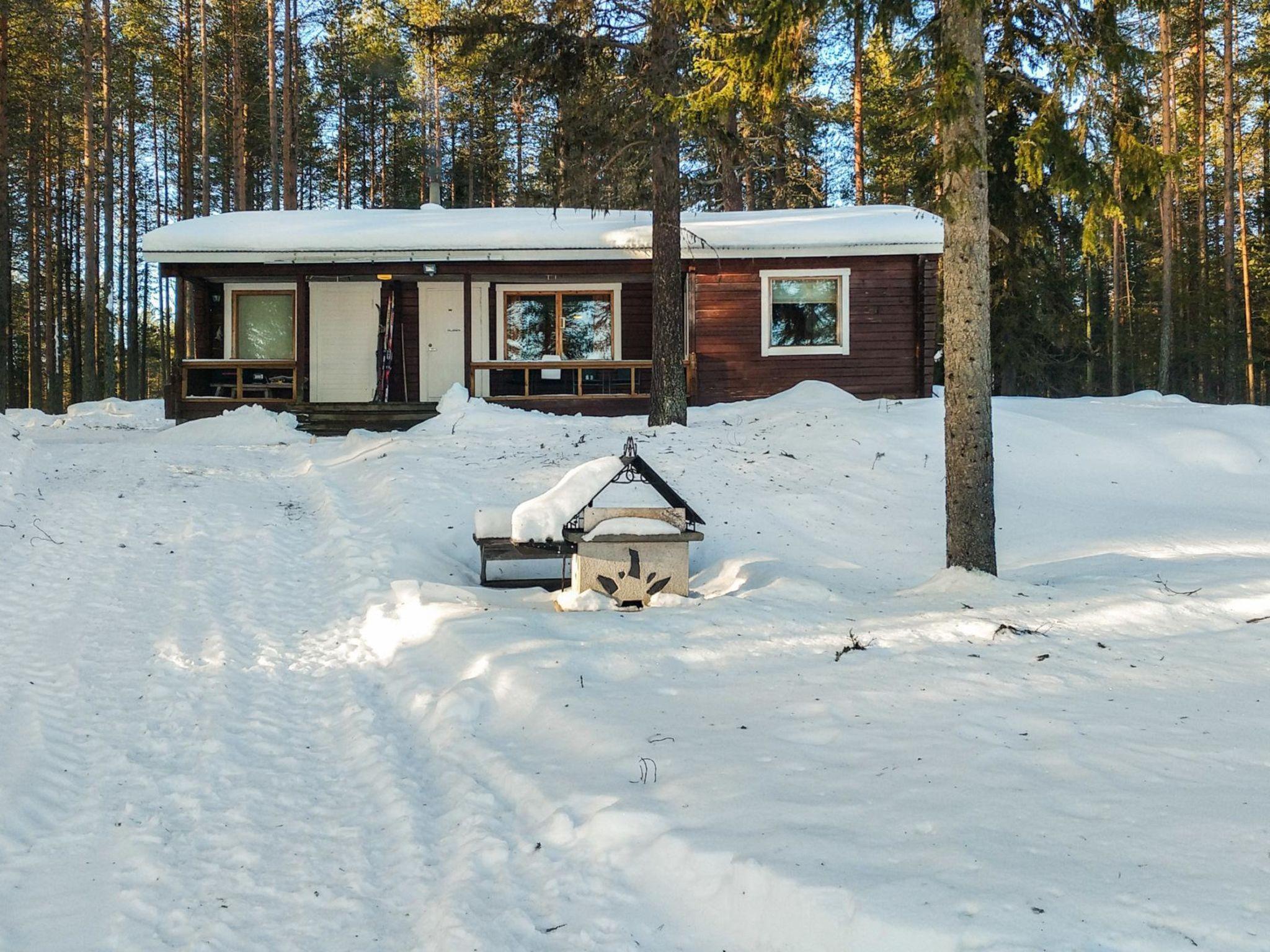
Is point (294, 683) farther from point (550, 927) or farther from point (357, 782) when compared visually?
point (550, 927)

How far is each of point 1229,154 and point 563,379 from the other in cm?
1769

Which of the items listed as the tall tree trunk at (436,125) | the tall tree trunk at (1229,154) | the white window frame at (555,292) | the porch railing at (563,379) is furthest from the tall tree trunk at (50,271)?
the tall tree trunk at (1229,154)

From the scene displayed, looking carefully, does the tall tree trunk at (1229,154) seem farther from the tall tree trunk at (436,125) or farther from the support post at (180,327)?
the support post at (180,327)

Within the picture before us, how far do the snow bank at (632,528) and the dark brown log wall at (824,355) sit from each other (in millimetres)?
10161

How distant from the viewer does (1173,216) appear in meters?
28.6

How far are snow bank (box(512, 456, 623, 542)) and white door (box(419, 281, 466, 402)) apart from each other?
11.0 metres

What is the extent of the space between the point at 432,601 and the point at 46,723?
7.95 ft

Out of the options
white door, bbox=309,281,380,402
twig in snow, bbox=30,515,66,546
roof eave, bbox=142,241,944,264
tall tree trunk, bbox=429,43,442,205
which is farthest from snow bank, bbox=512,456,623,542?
tall tree trunk, bbox=429,43,442,205

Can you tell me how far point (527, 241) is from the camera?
15984 mm

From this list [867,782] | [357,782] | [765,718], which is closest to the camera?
[867,782]

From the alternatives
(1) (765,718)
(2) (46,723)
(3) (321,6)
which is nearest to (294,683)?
(2) (46,723)

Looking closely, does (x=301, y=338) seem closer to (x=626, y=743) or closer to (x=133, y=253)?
(x=626, y=743)

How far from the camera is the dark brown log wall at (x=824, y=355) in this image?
1647cm

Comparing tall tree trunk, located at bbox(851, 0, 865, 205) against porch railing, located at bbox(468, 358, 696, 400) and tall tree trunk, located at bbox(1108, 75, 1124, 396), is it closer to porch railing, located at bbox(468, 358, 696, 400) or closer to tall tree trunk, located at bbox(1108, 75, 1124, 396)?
tall tree trunk, located at bbox(1108, 75, 1124, 396)
